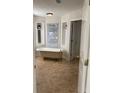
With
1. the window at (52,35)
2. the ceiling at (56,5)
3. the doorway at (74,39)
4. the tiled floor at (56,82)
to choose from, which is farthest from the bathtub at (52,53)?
the ceiling at (56,5)

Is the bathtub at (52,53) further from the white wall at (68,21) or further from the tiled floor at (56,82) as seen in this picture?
the tiled floor at (56,82)

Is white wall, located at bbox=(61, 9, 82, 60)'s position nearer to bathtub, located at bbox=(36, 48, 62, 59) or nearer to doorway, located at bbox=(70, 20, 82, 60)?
doorway, located at bbox=(70, 20, 82, 60)

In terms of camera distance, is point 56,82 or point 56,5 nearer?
point 56,82

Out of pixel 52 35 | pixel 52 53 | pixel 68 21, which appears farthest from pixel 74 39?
pixel 52 35

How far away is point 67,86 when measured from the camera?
133 inches

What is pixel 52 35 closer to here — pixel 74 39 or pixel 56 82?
pixel 74 39

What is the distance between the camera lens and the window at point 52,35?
702cm

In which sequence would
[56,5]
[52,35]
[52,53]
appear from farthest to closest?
[52,35] → [52,53] → [56,5]

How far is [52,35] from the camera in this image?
7.17m

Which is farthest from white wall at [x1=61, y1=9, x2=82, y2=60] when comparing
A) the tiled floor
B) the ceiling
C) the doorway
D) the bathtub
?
the tiled floor
